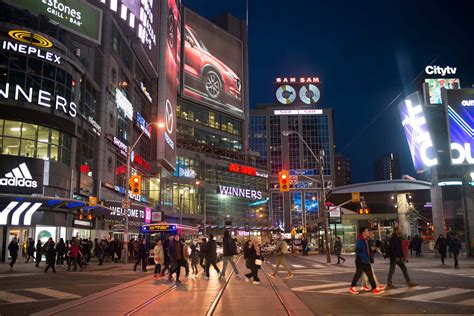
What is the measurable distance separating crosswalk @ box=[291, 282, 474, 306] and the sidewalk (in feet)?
3.72

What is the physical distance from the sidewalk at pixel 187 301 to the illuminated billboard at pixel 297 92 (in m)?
142

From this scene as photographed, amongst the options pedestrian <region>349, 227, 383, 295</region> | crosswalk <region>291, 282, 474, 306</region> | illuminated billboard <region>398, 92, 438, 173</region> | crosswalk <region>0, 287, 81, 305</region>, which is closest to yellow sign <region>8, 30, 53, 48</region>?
crosswalk <region>0, 287, 81, 305</region>

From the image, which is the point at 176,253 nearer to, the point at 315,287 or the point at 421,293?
the point at 315,287

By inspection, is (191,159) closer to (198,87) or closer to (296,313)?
(198,87)

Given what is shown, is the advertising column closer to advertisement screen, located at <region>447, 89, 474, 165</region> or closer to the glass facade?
the glass facade

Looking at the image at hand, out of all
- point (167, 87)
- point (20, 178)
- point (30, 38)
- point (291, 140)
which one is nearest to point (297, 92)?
point (291, 140)

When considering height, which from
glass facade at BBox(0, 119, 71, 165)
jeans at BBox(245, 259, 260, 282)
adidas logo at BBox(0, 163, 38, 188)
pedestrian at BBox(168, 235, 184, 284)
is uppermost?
glass facade at BBox(0, 119, 71, 165)

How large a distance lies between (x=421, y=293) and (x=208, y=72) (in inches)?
3974

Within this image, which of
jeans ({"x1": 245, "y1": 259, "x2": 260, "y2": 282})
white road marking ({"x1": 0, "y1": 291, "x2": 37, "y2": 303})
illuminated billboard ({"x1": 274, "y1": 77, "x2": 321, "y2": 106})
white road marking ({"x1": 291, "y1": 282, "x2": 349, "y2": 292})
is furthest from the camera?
illuminated billboard ({"x1": 274, "y1": 77, "x2": 321, "y2": 106})

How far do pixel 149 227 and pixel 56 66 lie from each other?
14269mm

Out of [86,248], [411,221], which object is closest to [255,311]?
[86,248]

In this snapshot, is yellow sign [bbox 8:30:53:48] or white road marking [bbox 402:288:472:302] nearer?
white road marking [bbox 402:288:472:302]

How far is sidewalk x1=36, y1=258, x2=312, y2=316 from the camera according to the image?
410 inches

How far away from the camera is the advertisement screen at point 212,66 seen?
106m
